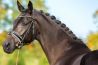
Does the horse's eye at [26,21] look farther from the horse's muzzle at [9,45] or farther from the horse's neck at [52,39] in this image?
the horse's muzzle at [9,45]

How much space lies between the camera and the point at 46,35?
27.1ft

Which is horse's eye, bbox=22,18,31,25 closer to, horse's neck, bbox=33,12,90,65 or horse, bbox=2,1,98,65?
horse, bbox=2,1,98,65

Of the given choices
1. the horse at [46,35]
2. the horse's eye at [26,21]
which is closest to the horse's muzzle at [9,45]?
the horse at [46,35]

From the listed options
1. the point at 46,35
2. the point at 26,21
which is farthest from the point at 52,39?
the point at 26,21

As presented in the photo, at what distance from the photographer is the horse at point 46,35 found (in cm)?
795

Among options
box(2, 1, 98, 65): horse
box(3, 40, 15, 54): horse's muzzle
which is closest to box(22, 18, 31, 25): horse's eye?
box(2, 1, 98, 65): horse

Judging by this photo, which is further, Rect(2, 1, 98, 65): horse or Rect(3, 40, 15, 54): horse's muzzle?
Rect(3, 40, 15, 54): horse's muzzle

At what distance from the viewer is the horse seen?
7953 millimetres

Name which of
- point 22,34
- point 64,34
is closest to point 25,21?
point 22,34

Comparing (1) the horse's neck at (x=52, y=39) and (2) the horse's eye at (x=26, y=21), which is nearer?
(1) the horse's neck at (x=52, y=39)

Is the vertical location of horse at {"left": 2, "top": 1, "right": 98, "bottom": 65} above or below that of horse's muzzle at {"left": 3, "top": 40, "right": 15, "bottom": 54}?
A: above

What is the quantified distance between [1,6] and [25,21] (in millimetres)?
31263

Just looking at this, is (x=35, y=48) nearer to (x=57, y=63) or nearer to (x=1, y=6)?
(x=1, y=6)

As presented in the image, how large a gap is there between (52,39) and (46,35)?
0.52 ft
